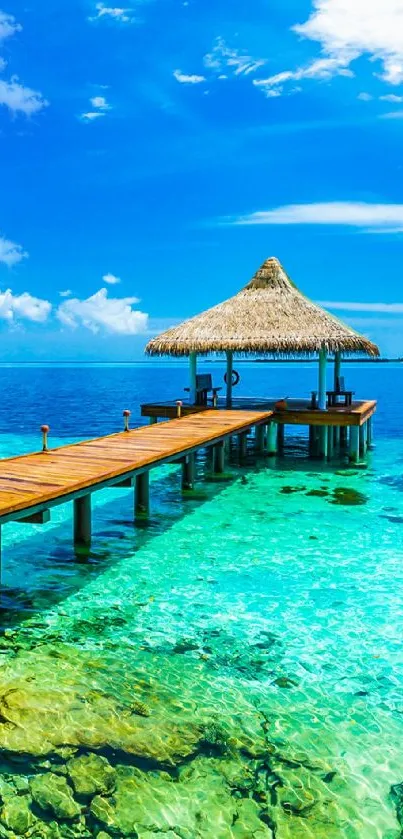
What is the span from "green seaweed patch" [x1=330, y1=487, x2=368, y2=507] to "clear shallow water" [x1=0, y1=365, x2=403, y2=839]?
1.32m

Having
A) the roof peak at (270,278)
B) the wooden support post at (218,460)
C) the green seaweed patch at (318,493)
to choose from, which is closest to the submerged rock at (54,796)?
the green seaweed patch at (318,493)

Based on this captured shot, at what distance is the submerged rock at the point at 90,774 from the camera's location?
12.8 ft

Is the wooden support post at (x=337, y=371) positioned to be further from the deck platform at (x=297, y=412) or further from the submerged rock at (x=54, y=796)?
the submerged rock at (x=54, y=796)

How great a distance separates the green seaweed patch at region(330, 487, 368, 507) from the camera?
11.4 meters

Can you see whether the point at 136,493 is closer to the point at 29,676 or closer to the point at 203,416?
the point at 203,416

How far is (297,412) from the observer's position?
1448 cm

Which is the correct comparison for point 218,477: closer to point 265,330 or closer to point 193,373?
point 193,373

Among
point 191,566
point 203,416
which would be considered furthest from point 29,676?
point 203,416

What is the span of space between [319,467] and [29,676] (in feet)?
34.1

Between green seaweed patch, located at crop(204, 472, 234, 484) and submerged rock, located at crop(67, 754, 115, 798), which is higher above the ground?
green seaweed patch, located at crop(204, 472, 234, 484)

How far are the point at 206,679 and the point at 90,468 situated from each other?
3.39 m

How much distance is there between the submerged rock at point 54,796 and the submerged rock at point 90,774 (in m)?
0.06

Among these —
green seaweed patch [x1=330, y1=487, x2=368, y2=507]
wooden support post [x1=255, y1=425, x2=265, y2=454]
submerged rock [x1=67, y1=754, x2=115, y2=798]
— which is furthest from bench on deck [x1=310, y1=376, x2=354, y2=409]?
submerged rock [x1=67, y1=754, x2=115, y2=798]

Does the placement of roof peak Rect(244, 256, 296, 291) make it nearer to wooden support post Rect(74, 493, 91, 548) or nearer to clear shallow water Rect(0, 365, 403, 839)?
clear shallow water Rect(0, 365, 403, 839)
